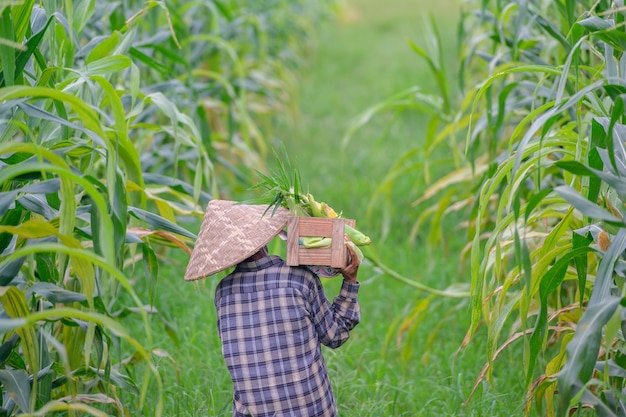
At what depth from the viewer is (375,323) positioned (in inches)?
137

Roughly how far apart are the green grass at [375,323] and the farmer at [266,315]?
0.20m

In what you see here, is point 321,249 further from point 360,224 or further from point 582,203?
point 360,224

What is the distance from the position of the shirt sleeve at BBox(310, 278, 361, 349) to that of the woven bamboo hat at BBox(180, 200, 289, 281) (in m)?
0.18

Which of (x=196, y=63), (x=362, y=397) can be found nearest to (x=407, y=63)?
(x=196, y=63)

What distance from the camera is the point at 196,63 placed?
14.9 ft

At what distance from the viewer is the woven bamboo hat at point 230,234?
Answer: 1.88 m

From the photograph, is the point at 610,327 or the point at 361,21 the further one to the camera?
the point at 361,21

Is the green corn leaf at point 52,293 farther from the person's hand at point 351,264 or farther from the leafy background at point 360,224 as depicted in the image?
the person's hand at point 351,264

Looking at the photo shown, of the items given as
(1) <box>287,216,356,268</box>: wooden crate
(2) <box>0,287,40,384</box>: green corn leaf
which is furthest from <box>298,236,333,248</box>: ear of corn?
(2) <box>0,287,40,384</box>: green corn leaf

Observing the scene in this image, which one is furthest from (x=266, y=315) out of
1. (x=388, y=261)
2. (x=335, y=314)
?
(x=388, y=261)

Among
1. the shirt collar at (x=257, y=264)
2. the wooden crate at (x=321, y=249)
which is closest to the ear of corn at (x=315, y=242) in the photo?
the wooden crate at (x=321, y=249)

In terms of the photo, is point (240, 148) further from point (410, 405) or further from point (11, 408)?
point (11, 408)

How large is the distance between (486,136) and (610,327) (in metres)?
2.07

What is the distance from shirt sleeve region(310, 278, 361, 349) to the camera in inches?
76.6
